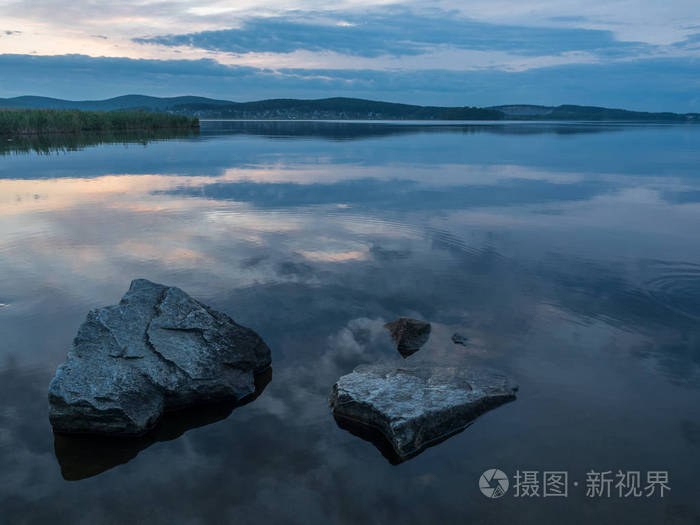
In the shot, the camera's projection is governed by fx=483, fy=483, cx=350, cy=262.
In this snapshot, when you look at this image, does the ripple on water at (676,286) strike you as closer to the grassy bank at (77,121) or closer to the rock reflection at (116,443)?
the rock reflection at (116,443)

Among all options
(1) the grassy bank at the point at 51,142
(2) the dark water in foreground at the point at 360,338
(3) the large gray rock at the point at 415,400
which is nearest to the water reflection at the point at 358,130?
(1) the grassy bank at the point at 51,142

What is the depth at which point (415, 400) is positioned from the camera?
20.6 ft

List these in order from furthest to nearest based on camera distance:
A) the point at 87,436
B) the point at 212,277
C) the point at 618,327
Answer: the point at 212,277 < the point at 618,327 < the point at 87,436

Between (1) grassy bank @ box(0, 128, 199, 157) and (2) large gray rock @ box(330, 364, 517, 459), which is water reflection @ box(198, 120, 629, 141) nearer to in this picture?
(1) grassy bank @ box(0, 128, 199, 157)

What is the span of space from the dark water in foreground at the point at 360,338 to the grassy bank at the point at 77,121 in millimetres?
39413

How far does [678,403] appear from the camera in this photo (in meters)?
6.70

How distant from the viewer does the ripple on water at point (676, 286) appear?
9.94 m

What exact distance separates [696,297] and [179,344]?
34.6 feet

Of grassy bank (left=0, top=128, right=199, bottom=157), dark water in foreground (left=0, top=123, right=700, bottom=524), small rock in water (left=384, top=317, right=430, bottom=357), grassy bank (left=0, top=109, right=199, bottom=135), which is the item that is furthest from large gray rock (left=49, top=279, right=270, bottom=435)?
grassy bank (left=0, top=109, right=199, bottom=135)

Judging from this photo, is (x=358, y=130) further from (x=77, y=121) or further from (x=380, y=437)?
(x=380, y=437)

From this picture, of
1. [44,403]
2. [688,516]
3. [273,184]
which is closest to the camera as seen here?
[688,516]

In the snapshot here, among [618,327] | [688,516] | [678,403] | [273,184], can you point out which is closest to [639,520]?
[688,516]

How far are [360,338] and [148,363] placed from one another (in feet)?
11.4

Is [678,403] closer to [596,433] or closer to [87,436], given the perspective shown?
[596,433]
